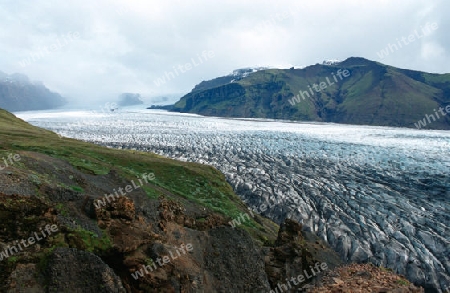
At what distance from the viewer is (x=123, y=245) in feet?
53.0

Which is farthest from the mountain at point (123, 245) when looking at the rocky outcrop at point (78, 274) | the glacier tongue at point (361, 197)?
the glacier tongue at point (361, 197)

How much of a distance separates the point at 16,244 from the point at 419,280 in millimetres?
31670

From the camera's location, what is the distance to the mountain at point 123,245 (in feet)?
42.8

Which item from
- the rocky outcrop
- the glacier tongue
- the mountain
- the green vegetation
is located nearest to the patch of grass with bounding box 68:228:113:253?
the mountain

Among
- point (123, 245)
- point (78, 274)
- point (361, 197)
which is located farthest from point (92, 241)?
point (361, 197)

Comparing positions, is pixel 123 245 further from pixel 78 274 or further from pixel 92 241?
pixel 78 274

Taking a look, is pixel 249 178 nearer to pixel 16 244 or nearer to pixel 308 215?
pixel 308 215

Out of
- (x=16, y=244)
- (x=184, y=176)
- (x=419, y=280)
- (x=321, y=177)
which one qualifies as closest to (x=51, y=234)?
(x=16, y=244)

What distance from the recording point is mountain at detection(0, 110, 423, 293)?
13.0 meters

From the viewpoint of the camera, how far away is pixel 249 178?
53000 mm

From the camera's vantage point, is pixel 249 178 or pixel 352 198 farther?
pixel 249 178

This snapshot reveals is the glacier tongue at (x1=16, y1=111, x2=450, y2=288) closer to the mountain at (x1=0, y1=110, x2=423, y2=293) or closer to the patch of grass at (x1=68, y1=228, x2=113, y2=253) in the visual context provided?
the mountain at (x1=0, y1=110, x2=423, y2=293)

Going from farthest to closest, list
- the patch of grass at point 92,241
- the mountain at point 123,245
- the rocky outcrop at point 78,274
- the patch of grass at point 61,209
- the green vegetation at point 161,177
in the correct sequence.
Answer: the green vegetation at point 161,177 < the patch of grass at point 61,209 < the patch of grass at point 92,241 < the mountain at point 123,245 < the rocky outcrop at point 78,274

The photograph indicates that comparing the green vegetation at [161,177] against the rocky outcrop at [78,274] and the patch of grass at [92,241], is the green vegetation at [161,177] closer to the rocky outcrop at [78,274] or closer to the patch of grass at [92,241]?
the patch of grass at [92,241]
